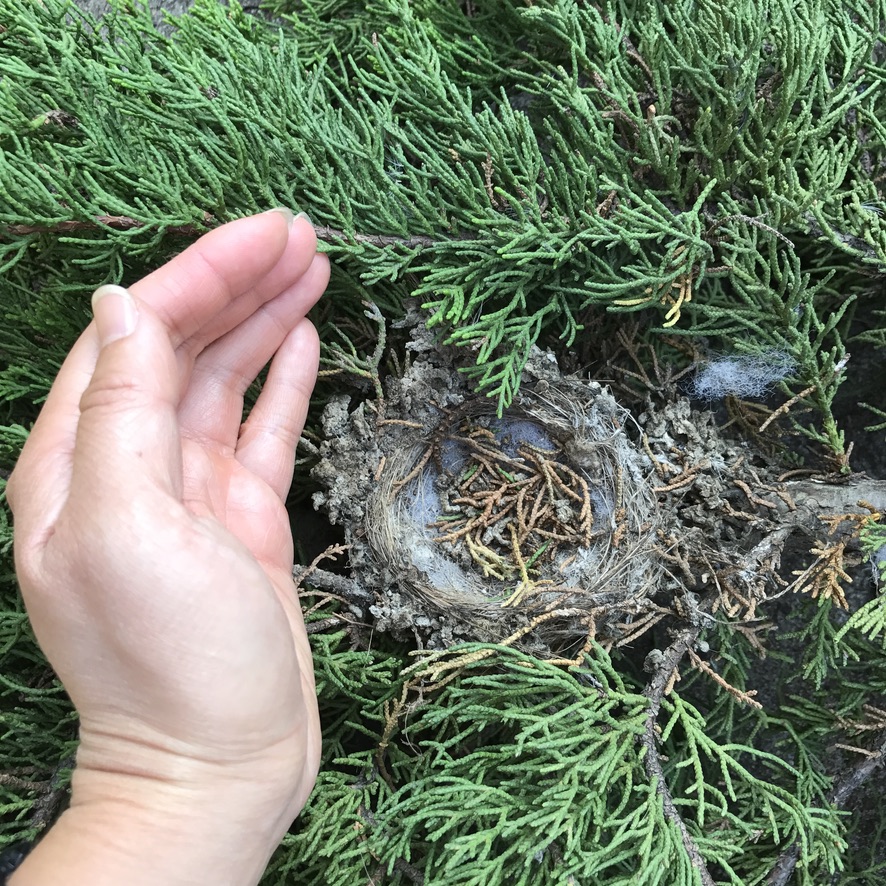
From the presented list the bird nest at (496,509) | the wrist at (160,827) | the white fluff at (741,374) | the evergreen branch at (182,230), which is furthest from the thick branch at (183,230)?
the wrist at (160,827)

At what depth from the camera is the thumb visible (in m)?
1.05

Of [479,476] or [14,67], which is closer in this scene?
[14,67]

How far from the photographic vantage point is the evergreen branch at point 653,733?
4.59 feet

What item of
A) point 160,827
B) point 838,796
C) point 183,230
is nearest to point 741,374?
point 838,796

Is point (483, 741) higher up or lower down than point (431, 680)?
lower down

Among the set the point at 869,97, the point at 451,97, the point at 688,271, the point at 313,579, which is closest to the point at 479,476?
the point at 313,579

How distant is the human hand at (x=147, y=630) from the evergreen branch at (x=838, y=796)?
1143 mm

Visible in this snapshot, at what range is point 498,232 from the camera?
1.42 metres

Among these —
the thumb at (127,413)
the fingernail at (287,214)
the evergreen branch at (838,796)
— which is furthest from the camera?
the evergreen branch at (838,796)

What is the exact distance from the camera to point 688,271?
1.45m

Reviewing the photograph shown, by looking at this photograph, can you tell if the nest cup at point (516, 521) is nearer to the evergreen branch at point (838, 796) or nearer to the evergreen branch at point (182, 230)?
the evergreen branch at point (182, 230)

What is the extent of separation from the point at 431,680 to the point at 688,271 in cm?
106

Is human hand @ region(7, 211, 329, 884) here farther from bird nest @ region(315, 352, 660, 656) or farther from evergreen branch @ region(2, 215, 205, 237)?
bird nest @ region(315, 352, 660, 656)

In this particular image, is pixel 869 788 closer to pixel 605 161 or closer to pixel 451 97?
pixel 605 161
